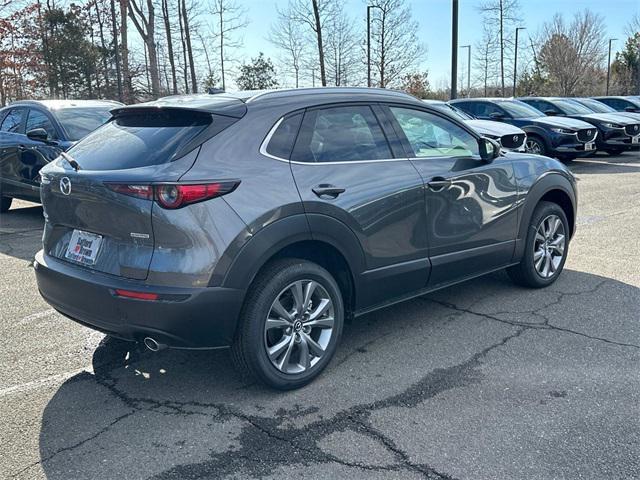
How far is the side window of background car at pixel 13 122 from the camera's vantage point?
8.74 meters

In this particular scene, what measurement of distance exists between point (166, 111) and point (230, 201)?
0.74 m

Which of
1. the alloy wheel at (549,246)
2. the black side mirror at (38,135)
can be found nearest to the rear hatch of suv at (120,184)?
the alloy wheel at (549,246)

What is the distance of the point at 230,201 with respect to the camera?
10.1 ft

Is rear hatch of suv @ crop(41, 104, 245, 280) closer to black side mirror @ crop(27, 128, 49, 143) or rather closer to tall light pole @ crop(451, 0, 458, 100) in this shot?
black side mirror @ crop(27, 128, 49, 143)

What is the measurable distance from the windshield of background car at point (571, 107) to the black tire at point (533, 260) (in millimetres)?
13115

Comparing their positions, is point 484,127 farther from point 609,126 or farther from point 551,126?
point 609,126

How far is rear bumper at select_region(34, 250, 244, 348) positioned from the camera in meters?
2.99

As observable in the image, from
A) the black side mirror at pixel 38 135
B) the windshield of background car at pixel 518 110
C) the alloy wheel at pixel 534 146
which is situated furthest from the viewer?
the windshield of background car at pixel 518 110

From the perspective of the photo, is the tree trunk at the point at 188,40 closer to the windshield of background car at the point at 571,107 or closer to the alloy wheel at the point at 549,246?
the windshield of background car at the point at 571,107

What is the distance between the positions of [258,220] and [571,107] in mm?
16612

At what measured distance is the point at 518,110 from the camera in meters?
15.2

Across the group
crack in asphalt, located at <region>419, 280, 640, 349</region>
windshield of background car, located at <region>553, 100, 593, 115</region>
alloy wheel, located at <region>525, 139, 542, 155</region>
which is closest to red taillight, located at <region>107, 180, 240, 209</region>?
crack in asphalt, located at <region>419, 280, 640, 349</region>

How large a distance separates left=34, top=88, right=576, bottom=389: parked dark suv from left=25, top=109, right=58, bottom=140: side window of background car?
16.2ft

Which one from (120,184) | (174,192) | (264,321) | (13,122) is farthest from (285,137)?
(13,122)
